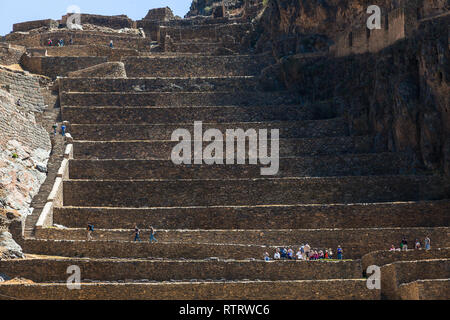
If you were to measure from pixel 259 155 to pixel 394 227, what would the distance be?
7.98 meters

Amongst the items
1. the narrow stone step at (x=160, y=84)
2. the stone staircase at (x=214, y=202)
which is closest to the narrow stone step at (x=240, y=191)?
the stone staircase at (x=214, y=202)

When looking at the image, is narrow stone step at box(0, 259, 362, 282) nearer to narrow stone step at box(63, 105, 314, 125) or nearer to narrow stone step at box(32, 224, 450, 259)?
narrow stone step at box(32, 224, 450, 259)

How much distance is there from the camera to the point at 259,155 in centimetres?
4688

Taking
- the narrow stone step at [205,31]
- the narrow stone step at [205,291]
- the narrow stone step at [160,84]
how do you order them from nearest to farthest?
the narrow stone step at [205,291] < the narrow stone step at [160,84] < the narrow stone step at [205,31]

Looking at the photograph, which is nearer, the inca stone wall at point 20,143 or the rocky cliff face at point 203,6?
the inca stone wall at point 20,143

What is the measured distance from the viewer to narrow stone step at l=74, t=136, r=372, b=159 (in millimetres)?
47094

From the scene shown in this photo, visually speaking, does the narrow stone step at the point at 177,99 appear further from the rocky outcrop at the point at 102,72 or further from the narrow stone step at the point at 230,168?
the narrow stone step at the point at 230,168

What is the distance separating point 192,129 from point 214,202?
6.25 meters

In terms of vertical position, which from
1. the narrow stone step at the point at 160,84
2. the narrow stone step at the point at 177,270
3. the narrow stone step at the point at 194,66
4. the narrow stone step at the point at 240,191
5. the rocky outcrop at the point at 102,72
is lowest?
the narrow stone step at the point at 177,270

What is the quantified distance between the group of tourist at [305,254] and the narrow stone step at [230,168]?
7082mm

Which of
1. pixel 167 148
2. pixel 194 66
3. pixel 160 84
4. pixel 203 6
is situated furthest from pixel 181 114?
pixel 203 6

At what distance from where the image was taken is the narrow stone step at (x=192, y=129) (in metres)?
48.7

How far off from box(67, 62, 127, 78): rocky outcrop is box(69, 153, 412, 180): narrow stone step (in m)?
10.5

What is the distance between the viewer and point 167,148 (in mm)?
47438
